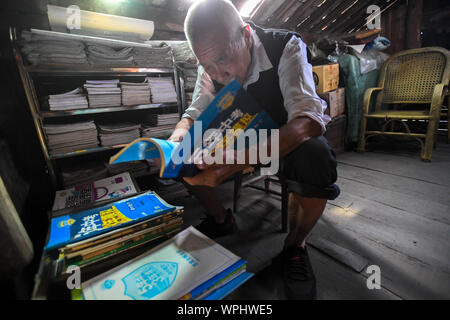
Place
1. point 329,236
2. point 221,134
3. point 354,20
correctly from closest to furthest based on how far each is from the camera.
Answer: point 221,134
point 329,236
point 354,20

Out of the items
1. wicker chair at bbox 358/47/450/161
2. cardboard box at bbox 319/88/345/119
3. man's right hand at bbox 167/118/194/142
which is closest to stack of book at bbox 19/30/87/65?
man's right hand at bbox 167/118/194/142

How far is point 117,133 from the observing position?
1.58m

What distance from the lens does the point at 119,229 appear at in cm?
75

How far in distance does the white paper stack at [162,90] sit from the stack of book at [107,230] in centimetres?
103

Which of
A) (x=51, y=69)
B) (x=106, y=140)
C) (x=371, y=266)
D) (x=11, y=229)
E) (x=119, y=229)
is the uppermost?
(x=51, y=69)

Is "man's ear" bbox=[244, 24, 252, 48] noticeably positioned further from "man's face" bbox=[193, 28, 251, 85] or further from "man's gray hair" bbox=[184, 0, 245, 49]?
"man's gray hair" bbox=[184, 0, 245, 49]

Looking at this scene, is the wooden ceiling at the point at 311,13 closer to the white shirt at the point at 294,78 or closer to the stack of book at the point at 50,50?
the stack of book at the point at 50,50

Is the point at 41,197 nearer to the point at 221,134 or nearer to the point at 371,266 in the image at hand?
the point at 221,134

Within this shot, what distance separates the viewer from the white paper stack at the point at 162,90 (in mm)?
1683

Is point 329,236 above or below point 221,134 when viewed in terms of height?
below

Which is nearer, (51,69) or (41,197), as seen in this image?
(51,69)

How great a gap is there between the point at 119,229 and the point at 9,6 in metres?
1.79

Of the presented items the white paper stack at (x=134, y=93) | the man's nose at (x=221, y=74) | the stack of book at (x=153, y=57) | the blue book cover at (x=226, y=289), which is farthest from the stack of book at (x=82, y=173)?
the blue book cover at (x=226, y=289)

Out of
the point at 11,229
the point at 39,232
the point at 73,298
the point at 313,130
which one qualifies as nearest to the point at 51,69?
the point at 39,232
